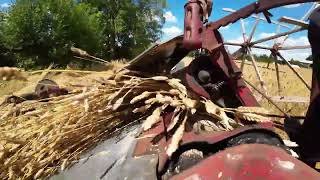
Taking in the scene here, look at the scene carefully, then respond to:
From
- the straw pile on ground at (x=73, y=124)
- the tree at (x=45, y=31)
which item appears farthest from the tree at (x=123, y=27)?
the straw pile on ground at (x=73, y=124)

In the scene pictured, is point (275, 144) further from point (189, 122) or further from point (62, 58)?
point (62, 58)

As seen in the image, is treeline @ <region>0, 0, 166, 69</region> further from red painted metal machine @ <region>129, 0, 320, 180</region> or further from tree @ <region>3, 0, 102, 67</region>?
red painted metal machine @ <region>129, 0, 320, 180</region>

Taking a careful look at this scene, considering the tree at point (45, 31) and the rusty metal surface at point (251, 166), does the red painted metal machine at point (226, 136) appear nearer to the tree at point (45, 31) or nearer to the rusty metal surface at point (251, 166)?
the rusty metal surface at point (251, 166)

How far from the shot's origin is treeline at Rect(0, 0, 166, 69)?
58.9m

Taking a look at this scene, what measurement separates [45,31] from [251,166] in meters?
59.9

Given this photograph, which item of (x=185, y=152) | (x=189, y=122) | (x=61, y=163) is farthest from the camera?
(x=61, y=163)

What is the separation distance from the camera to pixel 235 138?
→ 2.10m

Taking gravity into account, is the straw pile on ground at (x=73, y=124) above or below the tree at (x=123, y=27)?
below

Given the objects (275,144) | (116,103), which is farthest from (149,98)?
(275,144)

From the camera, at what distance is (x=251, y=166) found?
1826 mm

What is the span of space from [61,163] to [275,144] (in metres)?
1.20

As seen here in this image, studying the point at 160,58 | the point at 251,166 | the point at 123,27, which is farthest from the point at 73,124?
the point at 123,27

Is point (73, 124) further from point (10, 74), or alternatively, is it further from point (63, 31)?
point (63, 31)

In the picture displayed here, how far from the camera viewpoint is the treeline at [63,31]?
2320 inches
